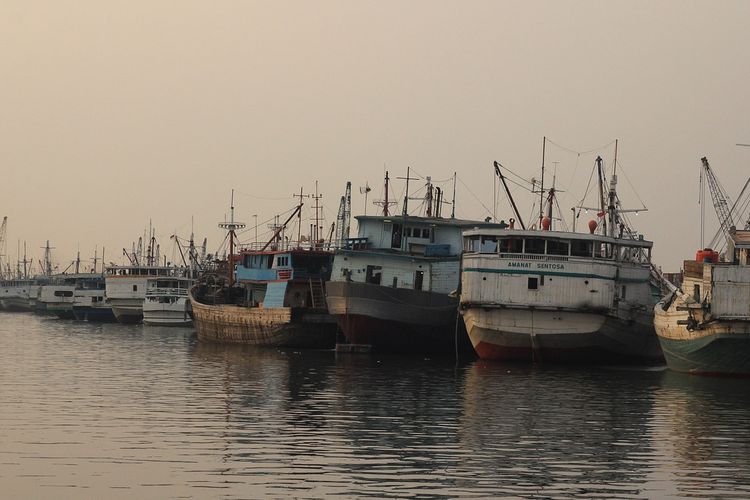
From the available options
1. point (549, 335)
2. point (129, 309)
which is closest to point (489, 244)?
point (549, 335)

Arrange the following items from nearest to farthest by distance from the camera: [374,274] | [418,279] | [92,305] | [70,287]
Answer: [418,279], [374,274], [92,305], [70,287]

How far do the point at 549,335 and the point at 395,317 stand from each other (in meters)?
11.6

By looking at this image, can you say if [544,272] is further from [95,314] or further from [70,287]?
[70,287]

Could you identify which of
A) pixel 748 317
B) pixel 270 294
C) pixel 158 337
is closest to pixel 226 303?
pixel 158 337

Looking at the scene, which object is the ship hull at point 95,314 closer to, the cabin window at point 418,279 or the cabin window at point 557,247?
the cabin window at point 418,279

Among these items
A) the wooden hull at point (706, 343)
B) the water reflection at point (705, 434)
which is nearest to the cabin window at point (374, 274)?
the wooden hull at point (706, 343)

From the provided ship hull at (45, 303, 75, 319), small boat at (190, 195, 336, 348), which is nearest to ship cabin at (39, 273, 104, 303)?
ship hull at (45, 303, 75, 319)

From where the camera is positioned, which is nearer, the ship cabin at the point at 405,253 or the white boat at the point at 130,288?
the ship cabin at the point at 405,253

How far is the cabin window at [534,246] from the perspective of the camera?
58875 mm

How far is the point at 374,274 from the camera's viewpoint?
7169cm

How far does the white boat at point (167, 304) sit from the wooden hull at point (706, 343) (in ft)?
247

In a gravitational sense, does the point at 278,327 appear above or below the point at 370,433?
above

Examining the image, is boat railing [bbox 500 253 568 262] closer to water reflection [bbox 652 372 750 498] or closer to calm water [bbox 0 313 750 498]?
calm water [bbox 0 313 750 498]

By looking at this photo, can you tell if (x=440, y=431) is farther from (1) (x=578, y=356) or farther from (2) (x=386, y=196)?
(2) (x=386, y=196)
